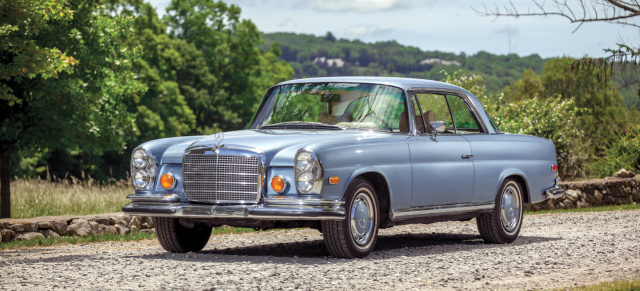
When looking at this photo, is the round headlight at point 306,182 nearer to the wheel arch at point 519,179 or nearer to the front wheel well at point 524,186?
the wheel arch at point 519,179

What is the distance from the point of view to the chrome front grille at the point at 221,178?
8.66 meters

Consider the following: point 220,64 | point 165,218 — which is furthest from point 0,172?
point 220,64

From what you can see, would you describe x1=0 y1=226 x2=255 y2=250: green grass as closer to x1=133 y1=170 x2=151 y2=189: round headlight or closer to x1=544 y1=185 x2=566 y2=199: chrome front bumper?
x1=133 y1=170 x2=151 y2=189: round headlight

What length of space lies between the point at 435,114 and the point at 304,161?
10.5 feet

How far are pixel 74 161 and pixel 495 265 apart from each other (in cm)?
4175

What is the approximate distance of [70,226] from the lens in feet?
43.0

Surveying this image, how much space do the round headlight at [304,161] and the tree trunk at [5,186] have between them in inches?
435

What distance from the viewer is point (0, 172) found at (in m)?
19.5

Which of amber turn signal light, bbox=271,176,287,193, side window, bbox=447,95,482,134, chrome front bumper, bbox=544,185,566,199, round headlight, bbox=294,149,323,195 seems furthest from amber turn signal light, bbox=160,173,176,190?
chrome front bumper, bbox=544,185,566,199

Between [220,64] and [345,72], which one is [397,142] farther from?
[345,72]

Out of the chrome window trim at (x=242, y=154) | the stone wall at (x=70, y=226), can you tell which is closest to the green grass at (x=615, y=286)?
the chrome window trim at (x=242, y=154)

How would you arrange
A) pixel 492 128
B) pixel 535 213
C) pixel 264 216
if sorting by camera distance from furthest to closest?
pixel 535 213 → pixel 492 128 → pixel 264 216

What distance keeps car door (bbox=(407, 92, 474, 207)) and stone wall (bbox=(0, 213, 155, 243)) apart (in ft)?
17.8

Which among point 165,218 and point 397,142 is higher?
point 397,142
